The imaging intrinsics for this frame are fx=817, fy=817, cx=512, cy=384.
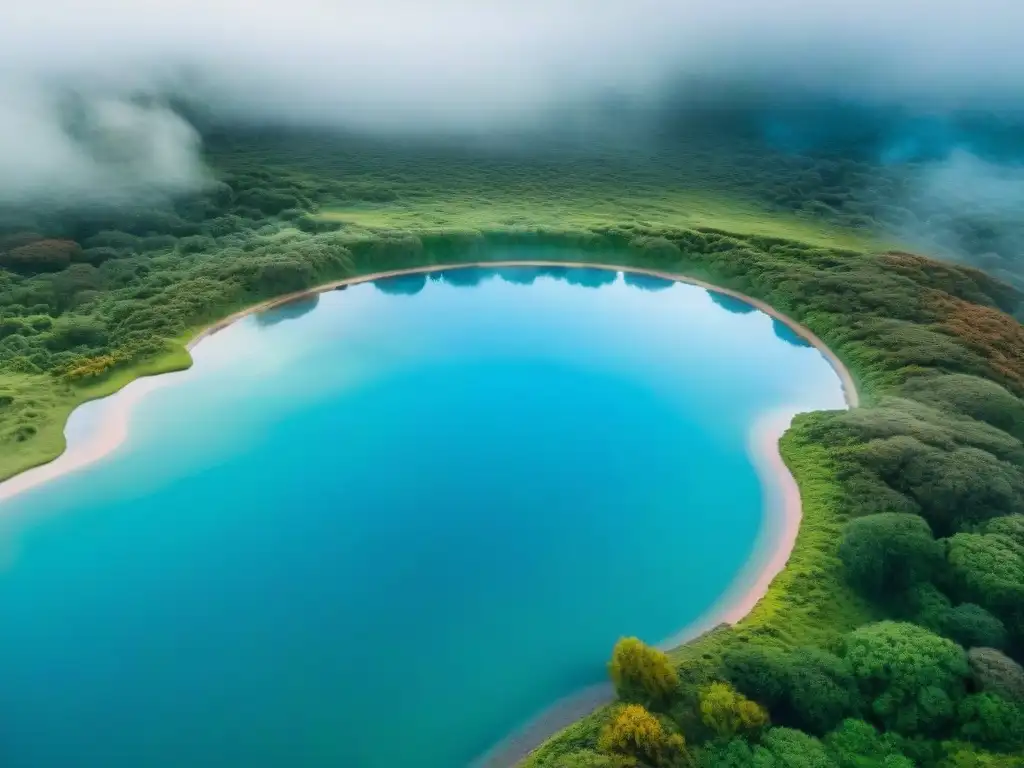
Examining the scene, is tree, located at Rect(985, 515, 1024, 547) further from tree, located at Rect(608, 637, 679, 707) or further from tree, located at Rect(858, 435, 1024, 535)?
tree, located at Rect(608, 637, 679, 707)

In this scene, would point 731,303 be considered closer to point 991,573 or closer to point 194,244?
point 991,573

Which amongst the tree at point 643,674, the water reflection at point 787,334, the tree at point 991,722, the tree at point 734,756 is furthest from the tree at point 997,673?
the water reflection at point 787,334

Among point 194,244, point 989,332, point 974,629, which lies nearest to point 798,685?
point 974,629

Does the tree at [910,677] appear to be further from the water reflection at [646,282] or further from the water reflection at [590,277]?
the water reflection at [590,277]

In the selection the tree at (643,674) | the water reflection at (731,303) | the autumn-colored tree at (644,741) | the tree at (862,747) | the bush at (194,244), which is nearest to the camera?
the autumn-colored tree at (644,741)

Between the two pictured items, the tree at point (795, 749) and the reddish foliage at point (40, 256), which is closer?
the tree at point (795, 749)

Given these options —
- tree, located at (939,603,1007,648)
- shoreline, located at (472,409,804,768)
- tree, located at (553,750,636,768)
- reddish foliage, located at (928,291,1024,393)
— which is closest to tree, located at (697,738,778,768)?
tree, located at (553,750,636,768)
